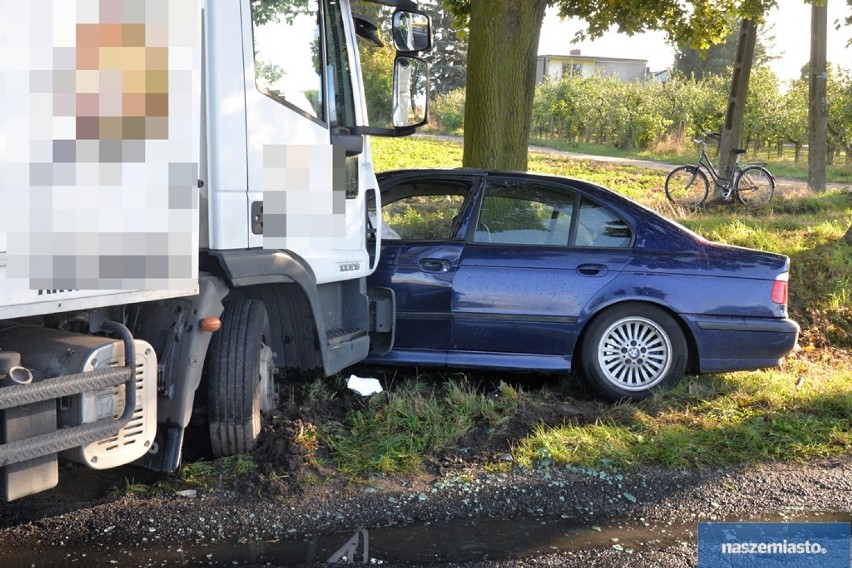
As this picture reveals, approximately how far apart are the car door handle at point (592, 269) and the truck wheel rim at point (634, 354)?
38 cm

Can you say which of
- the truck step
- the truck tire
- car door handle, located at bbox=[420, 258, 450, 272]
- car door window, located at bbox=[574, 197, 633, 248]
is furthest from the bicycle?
the truck tire

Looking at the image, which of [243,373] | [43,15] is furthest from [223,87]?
[243,373]

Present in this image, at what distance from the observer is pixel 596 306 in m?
6.30

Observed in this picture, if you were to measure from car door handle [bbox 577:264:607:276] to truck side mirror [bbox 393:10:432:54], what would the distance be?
2.13 m

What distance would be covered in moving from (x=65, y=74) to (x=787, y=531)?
3.97m

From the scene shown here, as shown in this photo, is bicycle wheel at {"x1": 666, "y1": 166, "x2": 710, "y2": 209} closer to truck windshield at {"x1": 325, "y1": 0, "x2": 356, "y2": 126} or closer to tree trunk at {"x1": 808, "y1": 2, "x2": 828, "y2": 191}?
tree trunk at {"x1": 808, "y1": 2, "x2": 828, "y2": 191}

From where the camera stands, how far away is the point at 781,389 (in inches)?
256

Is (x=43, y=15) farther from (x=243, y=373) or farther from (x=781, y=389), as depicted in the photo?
(x=781, y=389)


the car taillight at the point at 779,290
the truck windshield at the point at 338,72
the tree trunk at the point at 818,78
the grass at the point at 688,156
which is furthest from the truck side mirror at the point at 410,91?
the grass at the point at 688,156

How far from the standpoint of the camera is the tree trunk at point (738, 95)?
1485 cm

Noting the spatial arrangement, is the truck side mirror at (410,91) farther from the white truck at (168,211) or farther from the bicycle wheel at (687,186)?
the bicycle wheel at (687,186)

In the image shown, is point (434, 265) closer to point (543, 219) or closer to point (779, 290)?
point (543, 219)

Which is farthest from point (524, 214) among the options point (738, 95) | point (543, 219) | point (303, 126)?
point (738, 95)

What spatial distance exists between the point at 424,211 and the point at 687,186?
9777 millimetres
